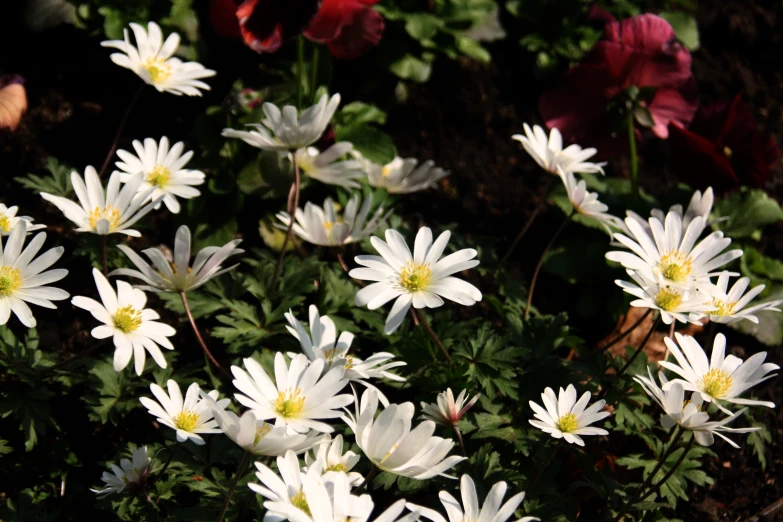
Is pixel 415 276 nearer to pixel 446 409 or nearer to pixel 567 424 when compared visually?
pixel 446 409

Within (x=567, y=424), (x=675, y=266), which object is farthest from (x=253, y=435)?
(x=675, y=266)

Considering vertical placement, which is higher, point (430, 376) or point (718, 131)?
point (718, 131)

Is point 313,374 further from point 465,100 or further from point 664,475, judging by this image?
point 465,100

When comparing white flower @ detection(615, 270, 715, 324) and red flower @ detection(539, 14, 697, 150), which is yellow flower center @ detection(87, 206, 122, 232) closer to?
white flower @ detection(615, 270, 715, 324)

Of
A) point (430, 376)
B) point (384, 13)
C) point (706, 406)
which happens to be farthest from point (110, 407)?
point (384, 13)

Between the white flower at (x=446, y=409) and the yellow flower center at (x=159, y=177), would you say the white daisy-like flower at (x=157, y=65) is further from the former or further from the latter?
the white flower at (x=446, y=409)
